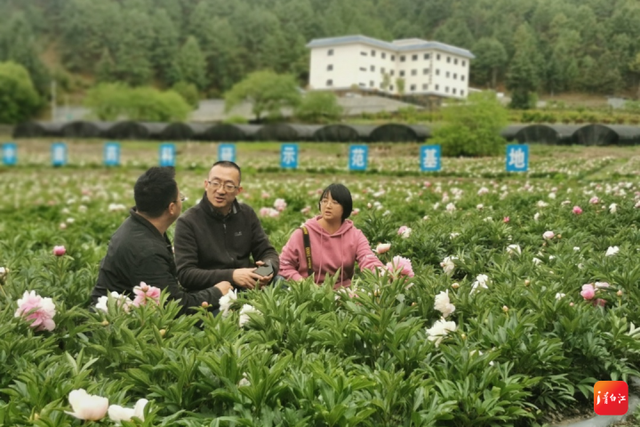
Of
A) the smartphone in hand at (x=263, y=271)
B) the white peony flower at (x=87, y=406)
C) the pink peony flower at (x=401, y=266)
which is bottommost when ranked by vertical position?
the white peony flower at (x=87, y=406)

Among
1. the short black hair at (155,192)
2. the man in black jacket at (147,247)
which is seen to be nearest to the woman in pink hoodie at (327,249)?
the man in black jacket at (147,247)

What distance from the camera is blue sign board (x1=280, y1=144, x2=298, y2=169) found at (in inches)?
487

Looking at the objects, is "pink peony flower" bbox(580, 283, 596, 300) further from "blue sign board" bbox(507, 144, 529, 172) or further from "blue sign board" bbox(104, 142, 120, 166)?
"blue sign board" bbox(104, 142, 120, 166)

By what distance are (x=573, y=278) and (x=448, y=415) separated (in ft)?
5.14

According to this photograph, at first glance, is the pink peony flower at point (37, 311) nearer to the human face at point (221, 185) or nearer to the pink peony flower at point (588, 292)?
the human face at point (221, 185)

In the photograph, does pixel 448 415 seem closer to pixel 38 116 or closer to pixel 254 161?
pixel 254 161

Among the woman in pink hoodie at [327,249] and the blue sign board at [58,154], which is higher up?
the blue sign board at [58,154]

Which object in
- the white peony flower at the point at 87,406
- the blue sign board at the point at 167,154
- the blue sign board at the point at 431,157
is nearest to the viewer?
the white peony flower at the point at 87,406

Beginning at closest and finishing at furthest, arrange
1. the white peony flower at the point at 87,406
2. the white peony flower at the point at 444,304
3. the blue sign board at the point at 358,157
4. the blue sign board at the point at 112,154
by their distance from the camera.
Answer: the white peony flower at the point at 87,406, the white peony flower at the point at 444,304, the blue sign board at the point at 358,157, the blue sign board at the point at 112,154

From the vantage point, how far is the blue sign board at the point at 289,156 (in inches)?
487

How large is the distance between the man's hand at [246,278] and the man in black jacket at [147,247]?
0.84 feet

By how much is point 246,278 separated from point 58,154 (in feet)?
63.1

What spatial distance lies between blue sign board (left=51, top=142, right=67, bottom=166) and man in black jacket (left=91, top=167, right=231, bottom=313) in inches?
733

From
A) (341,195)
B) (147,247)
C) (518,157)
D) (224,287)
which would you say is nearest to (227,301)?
(224,287)
